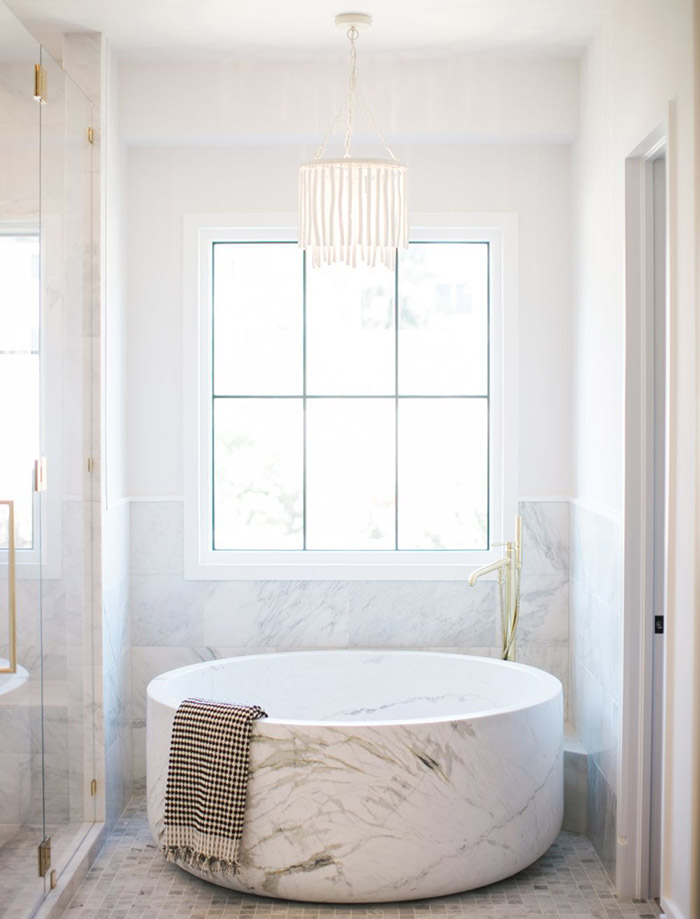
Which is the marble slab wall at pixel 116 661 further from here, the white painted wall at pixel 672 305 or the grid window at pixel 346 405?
the white painted wall at pixel 672 305

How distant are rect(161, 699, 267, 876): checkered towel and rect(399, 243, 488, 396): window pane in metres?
1.67

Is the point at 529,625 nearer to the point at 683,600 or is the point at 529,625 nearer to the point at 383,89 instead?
the point at 683,600

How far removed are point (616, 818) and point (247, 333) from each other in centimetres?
231

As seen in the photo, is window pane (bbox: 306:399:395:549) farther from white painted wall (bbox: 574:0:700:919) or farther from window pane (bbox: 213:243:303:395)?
white painted wall (bbox: 574:0:700:919)

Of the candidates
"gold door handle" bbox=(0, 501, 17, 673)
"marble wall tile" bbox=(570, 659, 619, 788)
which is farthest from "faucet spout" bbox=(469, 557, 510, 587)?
"gold door handle" bbox=(0, 501, 17, 673)

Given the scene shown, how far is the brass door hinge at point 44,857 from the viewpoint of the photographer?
303 centimetres

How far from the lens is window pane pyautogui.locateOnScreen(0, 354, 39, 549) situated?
2730 millimetres

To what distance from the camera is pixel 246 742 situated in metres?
3.14

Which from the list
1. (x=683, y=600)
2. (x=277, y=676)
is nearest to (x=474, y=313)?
(x=277, y=676)

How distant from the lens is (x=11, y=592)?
2.71m

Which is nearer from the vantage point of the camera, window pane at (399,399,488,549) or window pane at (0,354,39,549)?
window pane at (0,354,39,549)

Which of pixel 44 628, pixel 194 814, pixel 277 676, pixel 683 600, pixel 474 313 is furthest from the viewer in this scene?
pixel 474 313

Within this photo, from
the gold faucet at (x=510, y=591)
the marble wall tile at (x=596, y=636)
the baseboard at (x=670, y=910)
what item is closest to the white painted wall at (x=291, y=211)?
the gold faucet at (x=510, y=591)

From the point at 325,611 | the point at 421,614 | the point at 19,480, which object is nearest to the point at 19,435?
the point at 19,480
